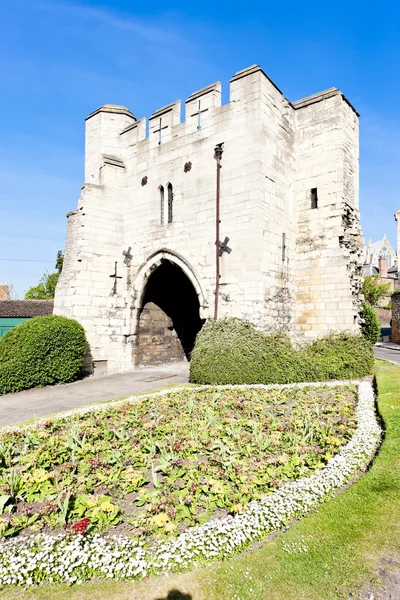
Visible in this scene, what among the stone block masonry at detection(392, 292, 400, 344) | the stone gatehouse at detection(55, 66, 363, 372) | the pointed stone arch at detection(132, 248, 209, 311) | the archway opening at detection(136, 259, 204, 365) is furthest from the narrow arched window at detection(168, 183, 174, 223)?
the stone block masonry at detection(392, 292, 400, 344)

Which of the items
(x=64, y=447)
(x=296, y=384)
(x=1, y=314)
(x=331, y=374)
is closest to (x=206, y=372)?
(x=296, y=384)

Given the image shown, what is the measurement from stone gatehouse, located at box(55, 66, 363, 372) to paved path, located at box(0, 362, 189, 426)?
183 cm

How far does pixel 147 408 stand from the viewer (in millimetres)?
6992

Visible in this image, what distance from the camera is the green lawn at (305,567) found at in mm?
2529

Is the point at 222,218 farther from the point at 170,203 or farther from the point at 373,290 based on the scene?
the point at 373,290

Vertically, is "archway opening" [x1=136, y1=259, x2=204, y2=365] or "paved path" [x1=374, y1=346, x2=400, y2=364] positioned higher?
"archway opening" [x1=136, y1=259, x2=204, y2=365]

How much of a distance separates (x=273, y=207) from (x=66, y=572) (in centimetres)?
993

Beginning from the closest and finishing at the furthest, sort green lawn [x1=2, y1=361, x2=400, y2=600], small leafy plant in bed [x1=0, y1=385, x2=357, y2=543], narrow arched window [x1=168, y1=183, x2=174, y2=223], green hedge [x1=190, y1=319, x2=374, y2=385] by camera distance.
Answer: green lawn [x1=2, y1=361, x2=400, y2=600]
small leafy plant in bed [x1=0, y1=385, x2=357, y2=543]
green hedge [x1=190, y1=319, x2=374, y2=385]
narrow arched window [x1=168, y1=183, x2=174, y2=223]

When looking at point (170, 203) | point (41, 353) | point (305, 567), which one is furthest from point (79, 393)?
point (305, 567)

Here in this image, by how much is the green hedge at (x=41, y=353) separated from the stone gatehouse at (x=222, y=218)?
1.37 metres

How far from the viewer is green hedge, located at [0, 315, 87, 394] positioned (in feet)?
32.9

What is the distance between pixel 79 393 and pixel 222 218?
6.11 metres

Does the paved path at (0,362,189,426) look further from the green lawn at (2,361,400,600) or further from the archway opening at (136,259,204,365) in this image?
the green lawn at (2,361,400,600)

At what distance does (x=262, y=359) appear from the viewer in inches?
363
